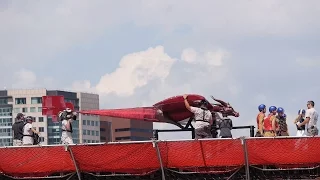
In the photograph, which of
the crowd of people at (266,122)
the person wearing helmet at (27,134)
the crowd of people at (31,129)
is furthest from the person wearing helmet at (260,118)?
the person wearing helmet at (27,134)

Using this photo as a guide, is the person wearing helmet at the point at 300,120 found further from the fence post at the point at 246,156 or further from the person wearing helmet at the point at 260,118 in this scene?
the fence post at the point at 246,156

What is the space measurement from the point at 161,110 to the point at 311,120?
6654 mm

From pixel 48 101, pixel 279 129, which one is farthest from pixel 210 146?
pixel 48 101

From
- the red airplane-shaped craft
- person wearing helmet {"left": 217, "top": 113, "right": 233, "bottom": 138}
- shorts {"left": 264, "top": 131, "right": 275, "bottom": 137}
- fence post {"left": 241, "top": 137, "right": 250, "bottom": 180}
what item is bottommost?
fence post {"left": 241, "top": 137, "right": 250, "bottom": 180}

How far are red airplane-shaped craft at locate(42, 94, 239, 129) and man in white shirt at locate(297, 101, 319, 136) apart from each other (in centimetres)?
403

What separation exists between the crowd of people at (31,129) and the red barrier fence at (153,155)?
1.69 metres

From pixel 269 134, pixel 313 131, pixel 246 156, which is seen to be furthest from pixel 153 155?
pixel 313 131

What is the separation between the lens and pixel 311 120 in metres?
38.6

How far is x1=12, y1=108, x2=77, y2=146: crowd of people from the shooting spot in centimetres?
4034

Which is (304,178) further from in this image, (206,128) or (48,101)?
(48,101)

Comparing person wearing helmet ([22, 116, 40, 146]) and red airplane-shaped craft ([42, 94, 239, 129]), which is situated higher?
red airplane-shaped craft ([42, 94, 239, 129])

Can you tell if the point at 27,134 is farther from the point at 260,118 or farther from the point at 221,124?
the point at 260,118

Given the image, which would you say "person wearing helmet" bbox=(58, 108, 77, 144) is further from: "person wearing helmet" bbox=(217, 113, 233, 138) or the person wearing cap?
"person wearing helmet" bbox=(217, 113, 233, 138)

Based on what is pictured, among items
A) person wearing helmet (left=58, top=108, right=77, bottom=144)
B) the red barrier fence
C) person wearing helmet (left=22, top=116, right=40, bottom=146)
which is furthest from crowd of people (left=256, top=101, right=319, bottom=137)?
person wearing helmet (left=22, top=116, right=40, bottom=146)
